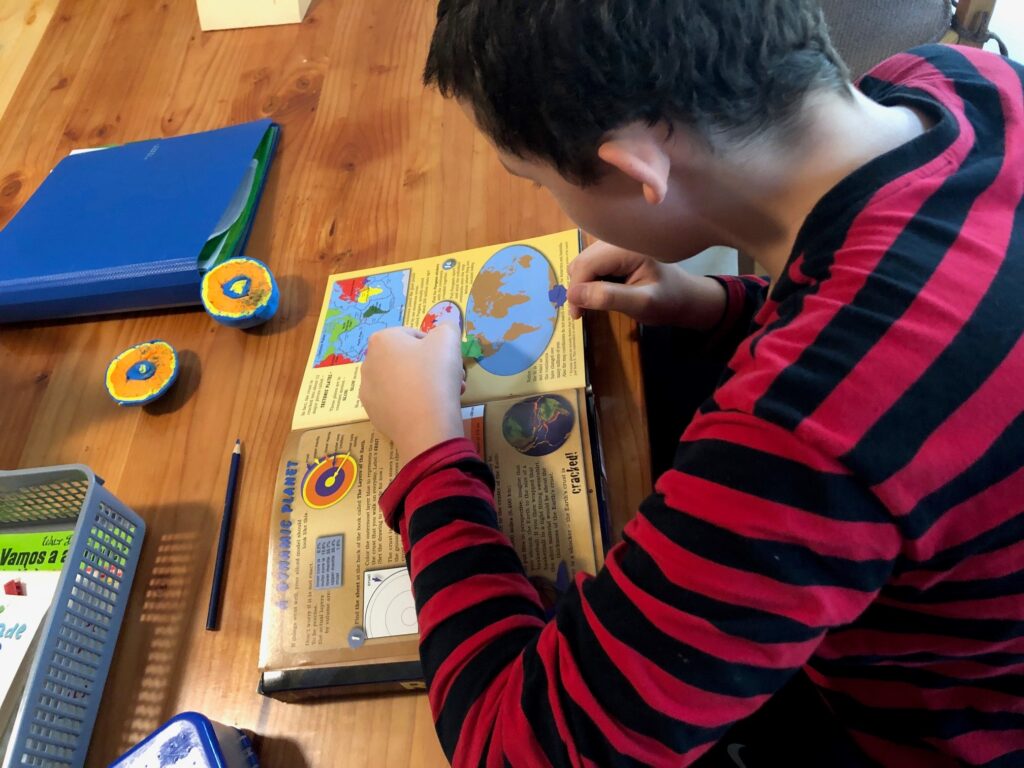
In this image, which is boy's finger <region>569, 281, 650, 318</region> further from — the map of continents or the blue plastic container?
the blue plastic container

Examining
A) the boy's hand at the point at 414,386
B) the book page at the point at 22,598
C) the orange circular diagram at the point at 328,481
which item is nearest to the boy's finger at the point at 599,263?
the boy's hand at the point at 414,386

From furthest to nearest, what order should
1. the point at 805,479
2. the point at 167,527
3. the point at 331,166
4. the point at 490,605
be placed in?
1. the point at 331,166
2. the point at 167,527
3. the point at 490,605
4. the point at 805,479

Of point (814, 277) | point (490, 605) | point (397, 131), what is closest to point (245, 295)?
point (397, 131)

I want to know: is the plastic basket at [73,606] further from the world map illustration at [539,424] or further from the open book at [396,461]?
the world map illustration at [539,424]

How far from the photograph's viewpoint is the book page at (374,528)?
20.3 inches

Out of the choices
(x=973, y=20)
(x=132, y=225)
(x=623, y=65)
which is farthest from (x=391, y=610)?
(x=973, y=20)

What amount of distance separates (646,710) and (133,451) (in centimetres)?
51

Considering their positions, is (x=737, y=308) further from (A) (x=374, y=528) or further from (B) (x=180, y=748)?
(B) (x=180, y=748)

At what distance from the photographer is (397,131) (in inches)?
33.7

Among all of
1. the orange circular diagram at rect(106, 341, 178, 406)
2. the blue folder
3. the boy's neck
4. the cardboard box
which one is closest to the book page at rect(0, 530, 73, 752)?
the orange circular diagram at rect(106, 341, 178, 406)

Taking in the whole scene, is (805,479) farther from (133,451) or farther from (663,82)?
(133,451)

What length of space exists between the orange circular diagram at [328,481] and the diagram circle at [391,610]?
3.3 inches

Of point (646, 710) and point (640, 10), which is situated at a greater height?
point (640, 10)

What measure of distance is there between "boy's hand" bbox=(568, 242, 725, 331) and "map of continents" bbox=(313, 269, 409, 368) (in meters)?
0.17
